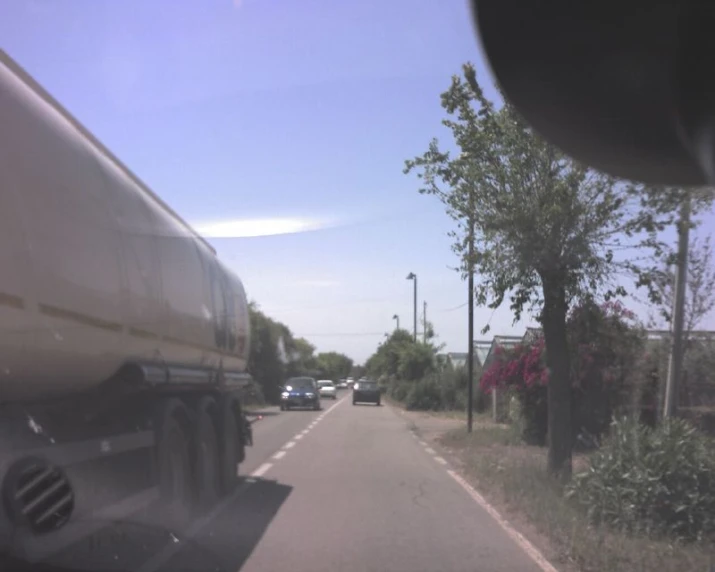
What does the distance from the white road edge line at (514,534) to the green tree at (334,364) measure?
120 metres

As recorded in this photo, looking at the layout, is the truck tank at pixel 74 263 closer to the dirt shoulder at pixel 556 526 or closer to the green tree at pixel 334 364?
the dirt shoulder at pixel 556 526

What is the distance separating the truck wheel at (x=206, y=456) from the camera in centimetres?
1030

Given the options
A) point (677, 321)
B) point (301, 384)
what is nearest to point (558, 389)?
point (677, 321)

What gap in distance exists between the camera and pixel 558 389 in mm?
12141

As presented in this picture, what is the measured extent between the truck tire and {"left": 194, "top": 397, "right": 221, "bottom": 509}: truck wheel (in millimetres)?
156

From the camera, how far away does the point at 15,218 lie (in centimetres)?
548

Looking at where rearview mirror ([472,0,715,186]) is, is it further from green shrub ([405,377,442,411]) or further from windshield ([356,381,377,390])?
windshield ([356,381,377,390])

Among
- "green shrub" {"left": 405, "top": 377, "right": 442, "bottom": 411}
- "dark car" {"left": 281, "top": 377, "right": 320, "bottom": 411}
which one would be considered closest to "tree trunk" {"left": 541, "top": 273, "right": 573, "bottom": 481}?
"dark car" {"left": 281, "top": 377, "right": 320, "bottom": 411}

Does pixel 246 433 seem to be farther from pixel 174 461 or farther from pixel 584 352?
pixel 584 352

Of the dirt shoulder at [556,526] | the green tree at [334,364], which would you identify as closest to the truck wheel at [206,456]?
the dirt shoulder at [556,526]

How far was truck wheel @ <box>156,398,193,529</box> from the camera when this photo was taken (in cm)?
863

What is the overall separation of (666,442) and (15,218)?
23.1 feet

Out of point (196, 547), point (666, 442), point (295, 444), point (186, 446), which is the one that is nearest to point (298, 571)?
point (196, 547)

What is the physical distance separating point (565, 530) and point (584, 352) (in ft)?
31.7
